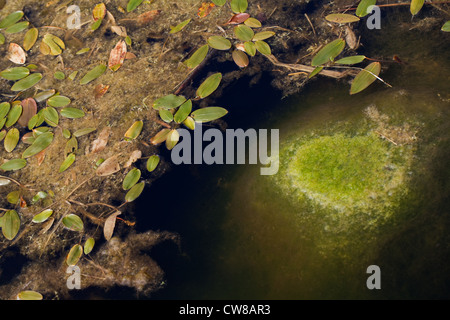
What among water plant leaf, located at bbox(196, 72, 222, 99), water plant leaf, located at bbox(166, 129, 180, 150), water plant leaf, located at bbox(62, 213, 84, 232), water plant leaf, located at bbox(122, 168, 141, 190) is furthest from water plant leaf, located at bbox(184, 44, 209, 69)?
water plant leaf, located at bbox(62, 213, 84, 232)

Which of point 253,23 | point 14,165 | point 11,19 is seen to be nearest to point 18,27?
point 11,19

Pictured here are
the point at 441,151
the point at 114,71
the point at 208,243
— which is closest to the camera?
the point at 441,151

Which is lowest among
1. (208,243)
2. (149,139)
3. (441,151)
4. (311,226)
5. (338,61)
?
(208,243)

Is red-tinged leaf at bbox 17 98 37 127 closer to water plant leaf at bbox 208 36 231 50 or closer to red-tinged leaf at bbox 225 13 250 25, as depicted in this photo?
water plant leaf at bbox 208 36 231 50

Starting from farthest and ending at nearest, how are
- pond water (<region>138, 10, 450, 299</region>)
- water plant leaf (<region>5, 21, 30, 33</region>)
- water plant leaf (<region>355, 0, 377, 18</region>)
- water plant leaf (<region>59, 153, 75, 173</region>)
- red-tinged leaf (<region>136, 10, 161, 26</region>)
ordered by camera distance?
water plant leaf (<region>5, 21, 30, 33</region>)
red-tinged leaf (<region>136, 10, 161, 26</region>)
water plant leaf (<region>355, 0, 377, 18</region>)
water plant leaf (<region>59, 153, 75, 173</region>)
pond water (<region>138, 10, 450, 299</region>)

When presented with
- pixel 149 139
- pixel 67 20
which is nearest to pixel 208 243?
pixel 149 139

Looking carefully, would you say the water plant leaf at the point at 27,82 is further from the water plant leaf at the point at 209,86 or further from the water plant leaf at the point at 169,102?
the water plant leaf at the point at 209,86

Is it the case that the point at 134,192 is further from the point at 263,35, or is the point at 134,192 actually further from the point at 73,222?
the point at 263,35

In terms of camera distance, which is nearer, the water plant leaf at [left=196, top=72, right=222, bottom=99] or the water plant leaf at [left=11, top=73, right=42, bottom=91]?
the water plant leaf at [left=196, top=72, right=222, bottom=99]
